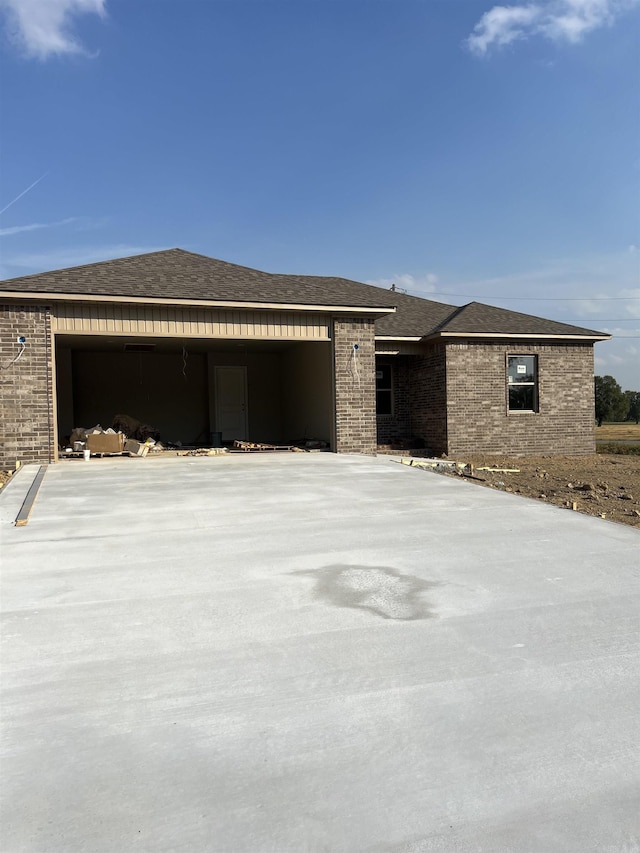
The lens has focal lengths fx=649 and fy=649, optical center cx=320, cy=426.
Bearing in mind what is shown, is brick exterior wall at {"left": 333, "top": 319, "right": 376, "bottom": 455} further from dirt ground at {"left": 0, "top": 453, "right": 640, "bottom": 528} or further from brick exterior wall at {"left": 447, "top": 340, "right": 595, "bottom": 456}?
brick exterior wall at {"left": 447, "top": 340, "right": 595, "bottom": 456}

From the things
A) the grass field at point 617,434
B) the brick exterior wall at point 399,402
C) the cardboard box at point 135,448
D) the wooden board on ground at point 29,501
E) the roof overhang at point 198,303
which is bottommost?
the grass field at point 617,434

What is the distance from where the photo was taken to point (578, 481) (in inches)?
485

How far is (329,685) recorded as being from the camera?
326 cm

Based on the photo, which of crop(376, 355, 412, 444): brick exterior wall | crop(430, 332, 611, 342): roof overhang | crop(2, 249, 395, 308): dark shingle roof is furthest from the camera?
crop(376, 355, 412, 444): brick exterior wall

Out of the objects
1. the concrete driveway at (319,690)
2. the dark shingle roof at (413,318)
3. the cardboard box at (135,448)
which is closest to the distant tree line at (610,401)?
the dark shingle roof at (413,318)

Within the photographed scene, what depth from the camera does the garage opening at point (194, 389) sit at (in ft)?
59.6

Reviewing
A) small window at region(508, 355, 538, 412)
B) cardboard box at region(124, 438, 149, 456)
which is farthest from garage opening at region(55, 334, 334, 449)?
small window at region(508, 355, 538, 412)

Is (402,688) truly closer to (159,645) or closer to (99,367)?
(159,645)

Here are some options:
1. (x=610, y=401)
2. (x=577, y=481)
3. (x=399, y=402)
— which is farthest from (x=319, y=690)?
(x=610, y=401)

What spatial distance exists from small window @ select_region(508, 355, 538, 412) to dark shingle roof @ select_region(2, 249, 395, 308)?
4520mm

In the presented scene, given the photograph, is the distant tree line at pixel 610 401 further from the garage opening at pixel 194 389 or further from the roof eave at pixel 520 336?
the garage opening at pixel 194 389

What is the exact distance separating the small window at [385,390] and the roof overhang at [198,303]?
166 inches

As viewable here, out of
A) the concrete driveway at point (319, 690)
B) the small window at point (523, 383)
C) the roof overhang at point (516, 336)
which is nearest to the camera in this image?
the concrete driveway at point (319, 690)

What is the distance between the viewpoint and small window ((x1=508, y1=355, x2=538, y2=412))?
18062mm
